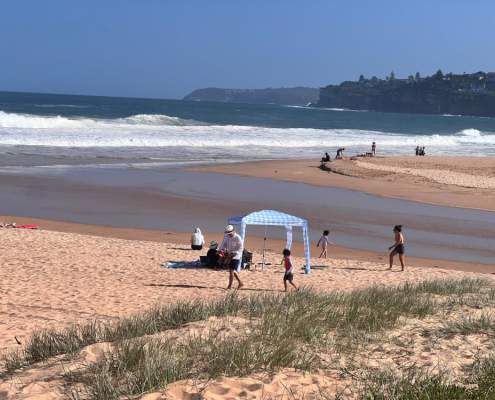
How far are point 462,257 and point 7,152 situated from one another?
2681 centimetres

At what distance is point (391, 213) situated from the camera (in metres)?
22.6

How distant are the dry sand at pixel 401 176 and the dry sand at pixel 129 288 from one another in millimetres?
12190

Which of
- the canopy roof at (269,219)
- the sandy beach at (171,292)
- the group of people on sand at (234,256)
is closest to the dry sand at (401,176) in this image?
the sandy beach at (171,292)

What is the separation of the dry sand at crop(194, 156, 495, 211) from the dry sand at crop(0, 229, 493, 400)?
12190mm

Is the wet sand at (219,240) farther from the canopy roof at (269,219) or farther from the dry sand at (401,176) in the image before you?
the dry sand at (401,176)

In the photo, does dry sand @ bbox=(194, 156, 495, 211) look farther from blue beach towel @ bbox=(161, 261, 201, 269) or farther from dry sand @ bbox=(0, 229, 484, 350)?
blue beach towel @ bbox=(161, 261, 201, 269)

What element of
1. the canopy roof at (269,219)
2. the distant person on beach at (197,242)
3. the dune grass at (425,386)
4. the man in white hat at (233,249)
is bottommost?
the distant person on beach at (197,242)

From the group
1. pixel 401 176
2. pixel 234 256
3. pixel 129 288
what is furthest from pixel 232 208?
pixel 401 176

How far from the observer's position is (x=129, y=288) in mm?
12320

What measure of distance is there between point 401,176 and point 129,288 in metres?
22.5

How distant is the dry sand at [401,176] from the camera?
88.6ft

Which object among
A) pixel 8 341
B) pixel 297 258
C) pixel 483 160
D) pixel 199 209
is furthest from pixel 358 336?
pixel 483 160

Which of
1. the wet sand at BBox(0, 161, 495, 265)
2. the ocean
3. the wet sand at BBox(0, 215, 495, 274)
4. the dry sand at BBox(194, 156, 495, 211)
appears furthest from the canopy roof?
the ocean

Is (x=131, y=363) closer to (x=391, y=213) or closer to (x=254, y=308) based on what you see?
(x=254, y=308)
